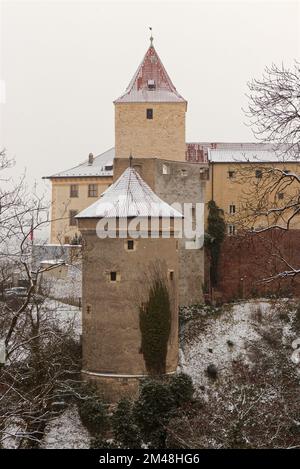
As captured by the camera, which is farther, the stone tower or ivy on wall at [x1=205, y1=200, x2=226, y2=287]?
ivy on wall at [x1=205, y1=200, x2=226, y2=287]

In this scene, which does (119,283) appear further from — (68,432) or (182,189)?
(182,189)

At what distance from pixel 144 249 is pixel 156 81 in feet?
37.0

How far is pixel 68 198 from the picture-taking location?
37906mm

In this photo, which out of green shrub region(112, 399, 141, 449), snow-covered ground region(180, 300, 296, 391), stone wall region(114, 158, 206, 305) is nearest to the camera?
green shrub region(112, 399, 141, 449)

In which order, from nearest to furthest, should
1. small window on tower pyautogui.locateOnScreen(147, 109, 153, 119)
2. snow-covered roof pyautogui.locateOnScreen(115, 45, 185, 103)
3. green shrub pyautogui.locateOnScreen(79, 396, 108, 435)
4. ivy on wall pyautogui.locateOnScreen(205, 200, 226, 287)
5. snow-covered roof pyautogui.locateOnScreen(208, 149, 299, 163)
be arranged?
green shrub pyautogui.locateOnScreen(79, 396, 108, 435)
small window on tower pyautogui.locateOnScreen(147, 109, 153, 119)
snow-covered roof pyautogui.locateOnScreen(115, 45, 185, 103)
ivy on wall pyautogui.locateOnScreen(205, 200, 226, 287)
snow-covered roof pyautogui.locateOnScreen(208, 149, 299, 163)

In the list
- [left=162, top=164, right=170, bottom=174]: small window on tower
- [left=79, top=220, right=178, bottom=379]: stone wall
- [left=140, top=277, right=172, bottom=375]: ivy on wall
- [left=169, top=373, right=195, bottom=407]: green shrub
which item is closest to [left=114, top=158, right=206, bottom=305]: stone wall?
[left=162, top=164, right=170, bottom=174]: small window on tower

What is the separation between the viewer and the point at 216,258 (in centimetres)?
3105

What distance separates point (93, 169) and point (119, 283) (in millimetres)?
16461

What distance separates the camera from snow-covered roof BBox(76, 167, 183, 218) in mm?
22598

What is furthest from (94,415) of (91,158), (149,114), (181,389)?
(91,158)

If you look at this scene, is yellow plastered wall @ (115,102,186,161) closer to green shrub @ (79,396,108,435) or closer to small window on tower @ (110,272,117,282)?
small window on tower @ (110,272,117,282)

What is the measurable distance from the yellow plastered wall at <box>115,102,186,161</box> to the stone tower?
716cm
